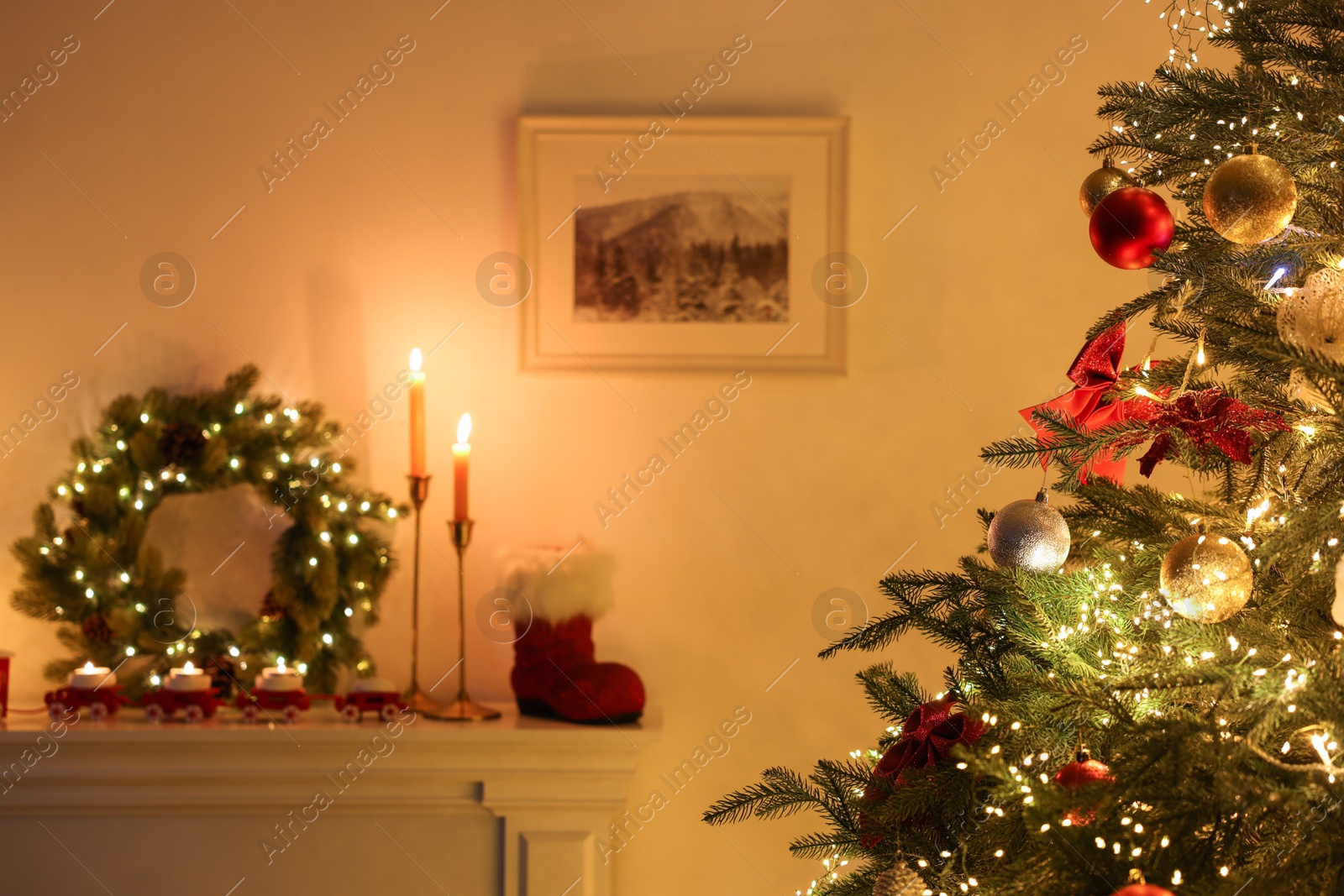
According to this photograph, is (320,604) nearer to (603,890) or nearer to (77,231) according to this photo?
(603,890)

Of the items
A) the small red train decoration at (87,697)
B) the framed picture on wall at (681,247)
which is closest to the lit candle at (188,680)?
the small red train decoration at (87,697)

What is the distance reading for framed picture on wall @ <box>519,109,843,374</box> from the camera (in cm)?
225

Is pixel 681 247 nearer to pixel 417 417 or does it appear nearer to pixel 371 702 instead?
pixel 417 417

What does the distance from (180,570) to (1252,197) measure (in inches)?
79.9

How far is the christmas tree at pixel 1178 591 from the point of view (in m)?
0.82

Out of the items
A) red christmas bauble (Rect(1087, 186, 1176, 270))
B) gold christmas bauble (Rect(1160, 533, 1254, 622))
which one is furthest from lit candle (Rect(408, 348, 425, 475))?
gold christmas bauble (Rect(1160, 533, 1254, 622))

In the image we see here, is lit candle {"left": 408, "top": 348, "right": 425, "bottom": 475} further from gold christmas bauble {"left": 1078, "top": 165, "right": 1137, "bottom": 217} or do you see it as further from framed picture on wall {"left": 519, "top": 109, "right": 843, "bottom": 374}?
gold christmas bauble {"left": 1078, "top": 165, "right": 1137, "bottom": 217}

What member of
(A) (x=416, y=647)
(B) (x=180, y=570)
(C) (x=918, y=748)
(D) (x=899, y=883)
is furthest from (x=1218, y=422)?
(B) (x=180, y=570)

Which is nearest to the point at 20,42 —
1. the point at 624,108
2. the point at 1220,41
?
the point at 624,108

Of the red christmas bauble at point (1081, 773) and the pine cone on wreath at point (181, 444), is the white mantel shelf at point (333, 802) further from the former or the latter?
the red christmas bauble at point (1081, 773)

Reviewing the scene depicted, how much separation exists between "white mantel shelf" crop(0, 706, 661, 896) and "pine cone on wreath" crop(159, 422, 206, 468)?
52 cm

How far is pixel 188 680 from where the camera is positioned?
197 cm

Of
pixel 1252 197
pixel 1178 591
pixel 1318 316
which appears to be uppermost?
pixel 1252 197

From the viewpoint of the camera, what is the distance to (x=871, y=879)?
1138 mm
